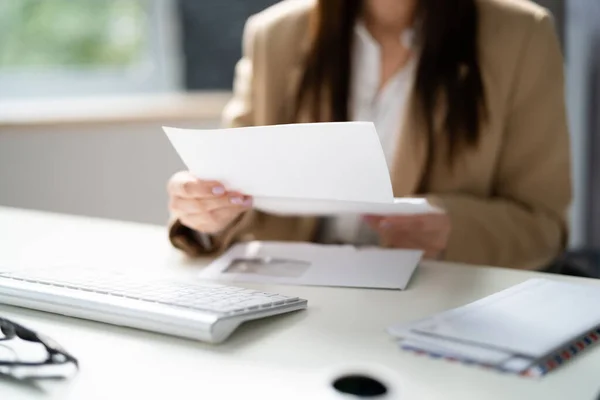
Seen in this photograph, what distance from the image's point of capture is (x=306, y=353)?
659mm

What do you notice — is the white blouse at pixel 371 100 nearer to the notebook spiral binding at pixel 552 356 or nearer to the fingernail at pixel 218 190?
the fingernail at pixel 218 190

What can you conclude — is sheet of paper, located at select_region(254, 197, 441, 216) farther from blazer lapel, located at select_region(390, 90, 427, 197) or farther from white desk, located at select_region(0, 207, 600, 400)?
blazer lapel, located at select_region(390, 90, 427, 197)

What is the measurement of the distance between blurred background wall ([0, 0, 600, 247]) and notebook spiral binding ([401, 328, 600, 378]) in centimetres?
125

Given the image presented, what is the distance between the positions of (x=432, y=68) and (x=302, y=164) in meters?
0.51

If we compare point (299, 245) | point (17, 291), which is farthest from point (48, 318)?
point (299, 245)

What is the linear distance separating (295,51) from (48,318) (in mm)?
728

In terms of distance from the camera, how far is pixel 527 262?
119 centimetres

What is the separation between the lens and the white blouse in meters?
1.27

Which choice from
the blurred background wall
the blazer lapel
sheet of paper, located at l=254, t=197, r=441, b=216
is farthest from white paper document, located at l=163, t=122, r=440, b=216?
the blurred background wall

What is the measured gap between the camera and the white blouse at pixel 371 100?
1.27 m

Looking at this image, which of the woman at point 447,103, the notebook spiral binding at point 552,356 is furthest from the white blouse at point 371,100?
the notebook spiral binding at point 552,356

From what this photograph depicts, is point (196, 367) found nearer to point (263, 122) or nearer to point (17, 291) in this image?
point (17, 291)

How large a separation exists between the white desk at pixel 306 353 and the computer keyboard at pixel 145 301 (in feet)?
0.04

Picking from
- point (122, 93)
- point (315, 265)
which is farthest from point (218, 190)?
point (122, 93)
